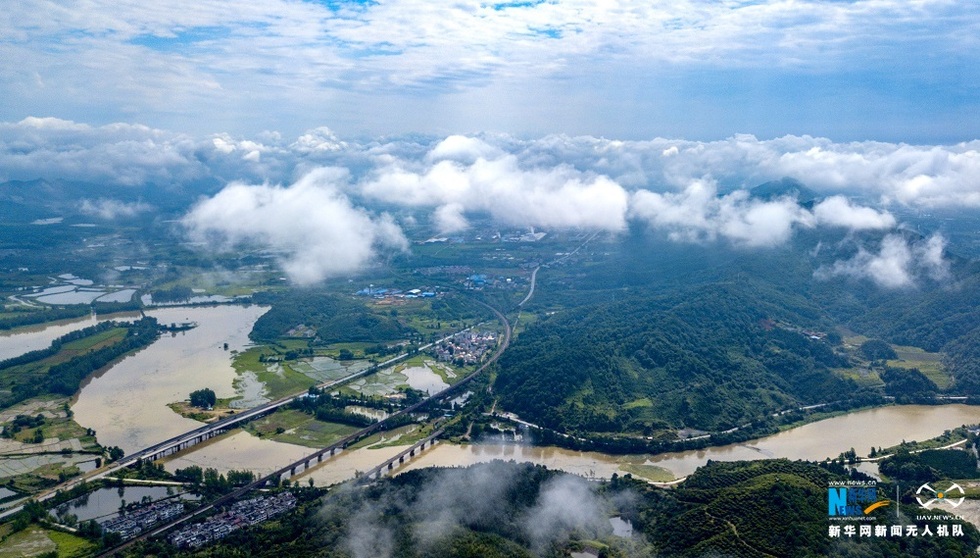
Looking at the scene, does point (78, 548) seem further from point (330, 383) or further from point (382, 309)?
point (382, 309)

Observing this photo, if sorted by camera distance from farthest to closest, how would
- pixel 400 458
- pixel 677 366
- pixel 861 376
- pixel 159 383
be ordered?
pixel 159 383 → pixel 861 376 → pixel 677 366 → pixel 400 458

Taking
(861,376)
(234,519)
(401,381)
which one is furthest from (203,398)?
(861,376)

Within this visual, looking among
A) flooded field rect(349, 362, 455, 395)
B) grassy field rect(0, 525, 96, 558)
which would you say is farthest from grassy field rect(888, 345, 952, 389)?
grassy field rect(0, 525, 96, 558)

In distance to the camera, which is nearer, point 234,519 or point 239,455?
point 234,519

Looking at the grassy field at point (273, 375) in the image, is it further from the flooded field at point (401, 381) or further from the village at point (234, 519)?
the village at point (234, 519)


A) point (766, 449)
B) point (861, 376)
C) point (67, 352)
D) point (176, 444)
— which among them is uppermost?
point (67, 352)

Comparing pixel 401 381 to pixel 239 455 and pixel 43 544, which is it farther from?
pixel 43 544

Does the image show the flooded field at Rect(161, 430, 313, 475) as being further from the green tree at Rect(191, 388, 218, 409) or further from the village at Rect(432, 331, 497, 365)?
the village at Rect(432, 331, 497, 365)

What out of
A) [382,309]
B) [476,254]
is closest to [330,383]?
[382,309]

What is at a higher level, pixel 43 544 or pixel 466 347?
pixel 43 544
